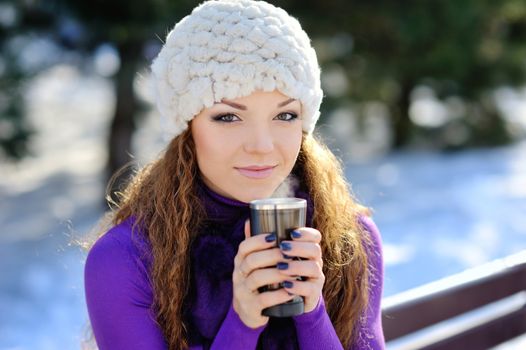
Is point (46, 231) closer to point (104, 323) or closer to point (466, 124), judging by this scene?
point (104, 323)

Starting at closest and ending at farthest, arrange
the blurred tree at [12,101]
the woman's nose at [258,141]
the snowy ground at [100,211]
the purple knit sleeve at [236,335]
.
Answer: the purple knit sleeve at [236,335]
the woman's nose at [258,141]
the snowy ground at [100,211]
the blurred tree at [12,101]

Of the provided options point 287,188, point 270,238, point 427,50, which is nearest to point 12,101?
point 287,188

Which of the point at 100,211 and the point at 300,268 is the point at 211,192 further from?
the point at 100,211

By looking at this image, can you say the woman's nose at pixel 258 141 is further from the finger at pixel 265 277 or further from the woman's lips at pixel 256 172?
the finger at pixel 265 277

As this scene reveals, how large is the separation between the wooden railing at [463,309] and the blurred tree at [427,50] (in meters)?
4.71

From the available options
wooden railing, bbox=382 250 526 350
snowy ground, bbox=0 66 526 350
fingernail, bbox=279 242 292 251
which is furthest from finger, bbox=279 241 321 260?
snowy ground, bbox=0 66 526 350

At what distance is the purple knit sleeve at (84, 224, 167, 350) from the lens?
1572mm

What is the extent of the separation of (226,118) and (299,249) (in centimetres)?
42

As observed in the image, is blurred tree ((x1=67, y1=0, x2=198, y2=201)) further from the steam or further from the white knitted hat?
the white knitted hat

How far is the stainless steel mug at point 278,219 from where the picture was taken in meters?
1.38

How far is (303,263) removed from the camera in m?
1.41

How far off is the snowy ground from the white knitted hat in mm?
1912

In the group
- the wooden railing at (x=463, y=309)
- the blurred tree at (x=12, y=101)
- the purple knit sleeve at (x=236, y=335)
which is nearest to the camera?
the purple knit sleeve at (x=236, y=335)

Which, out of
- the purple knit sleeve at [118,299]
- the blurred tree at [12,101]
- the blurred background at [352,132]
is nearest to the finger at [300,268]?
the purple knit sleeve at [118,299]
